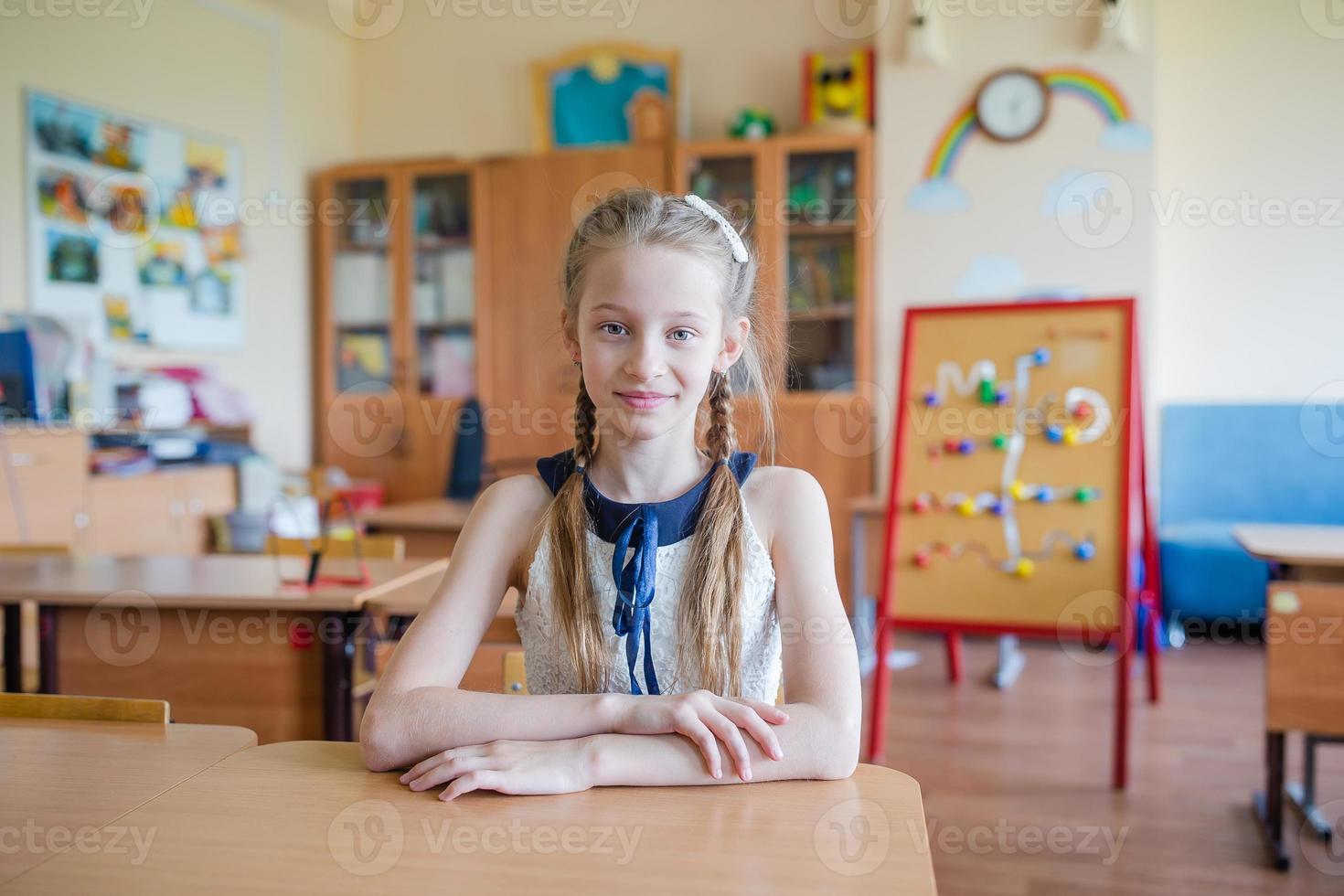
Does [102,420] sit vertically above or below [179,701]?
above

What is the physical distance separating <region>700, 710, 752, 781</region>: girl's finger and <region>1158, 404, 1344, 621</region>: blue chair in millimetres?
3726

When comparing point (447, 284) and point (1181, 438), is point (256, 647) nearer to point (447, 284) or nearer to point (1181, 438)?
point (447, 284)

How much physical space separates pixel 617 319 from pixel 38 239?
3.44 meters

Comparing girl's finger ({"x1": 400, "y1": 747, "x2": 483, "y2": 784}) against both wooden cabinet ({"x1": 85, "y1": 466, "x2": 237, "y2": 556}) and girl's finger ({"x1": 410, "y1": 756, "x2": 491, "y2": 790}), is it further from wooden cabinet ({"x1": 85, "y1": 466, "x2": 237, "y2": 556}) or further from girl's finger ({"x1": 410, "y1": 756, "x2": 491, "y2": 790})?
wooden cabinet ({"x1": 85, "y1": 466, "x2": 237, "y2": 556})

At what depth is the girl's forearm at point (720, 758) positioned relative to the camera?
89 centimetres

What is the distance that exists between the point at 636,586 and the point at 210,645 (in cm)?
135

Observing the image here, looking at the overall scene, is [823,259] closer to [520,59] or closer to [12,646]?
[520,59]

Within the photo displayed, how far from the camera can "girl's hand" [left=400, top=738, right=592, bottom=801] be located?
2.85 ft

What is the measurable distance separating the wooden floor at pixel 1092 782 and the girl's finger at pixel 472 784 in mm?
1226

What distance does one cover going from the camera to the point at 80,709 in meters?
1.13

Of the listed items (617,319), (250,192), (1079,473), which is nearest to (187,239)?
(250,192)

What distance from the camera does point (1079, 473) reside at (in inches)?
109

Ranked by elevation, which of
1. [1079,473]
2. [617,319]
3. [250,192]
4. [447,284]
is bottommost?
[1079,473]

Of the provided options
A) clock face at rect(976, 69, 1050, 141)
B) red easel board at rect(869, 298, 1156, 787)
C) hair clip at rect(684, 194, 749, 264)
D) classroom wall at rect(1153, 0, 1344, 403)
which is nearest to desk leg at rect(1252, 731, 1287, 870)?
red easel board at rect(869, 298, 1156, 787)
